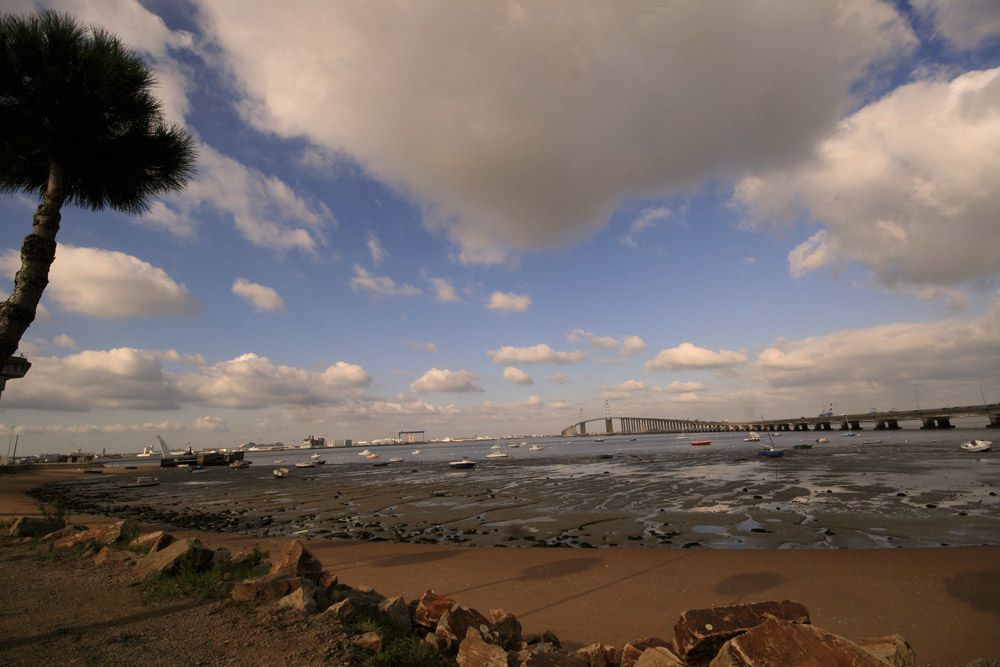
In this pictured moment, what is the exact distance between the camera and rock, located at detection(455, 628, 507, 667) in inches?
233

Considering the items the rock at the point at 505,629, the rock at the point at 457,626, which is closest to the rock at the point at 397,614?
the rock at the point at 457,626

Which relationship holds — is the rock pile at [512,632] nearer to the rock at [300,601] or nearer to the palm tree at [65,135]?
the rock at [300,601]

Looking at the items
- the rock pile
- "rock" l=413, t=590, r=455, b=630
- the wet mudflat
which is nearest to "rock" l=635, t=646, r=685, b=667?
the rock pile

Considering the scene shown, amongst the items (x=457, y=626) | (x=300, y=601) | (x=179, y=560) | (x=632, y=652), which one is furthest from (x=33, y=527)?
(x=632, y=652)

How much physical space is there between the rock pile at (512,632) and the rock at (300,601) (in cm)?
1

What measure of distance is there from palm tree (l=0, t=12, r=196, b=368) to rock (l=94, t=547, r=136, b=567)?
190 inches

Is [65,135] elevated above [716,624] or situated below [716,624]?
above

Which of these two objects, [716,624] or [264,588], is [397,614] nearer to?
[264,588]

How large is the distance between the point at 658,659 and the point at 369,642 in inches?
141

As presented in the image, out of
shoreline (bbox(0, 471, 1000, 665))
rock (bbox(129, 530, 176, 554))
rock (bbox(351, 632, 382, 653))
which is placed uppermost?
rock (bbox(129, 530, 176, 554))

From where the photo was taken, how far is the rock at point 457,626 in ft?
21.9

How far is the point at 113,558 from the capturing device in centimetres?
991

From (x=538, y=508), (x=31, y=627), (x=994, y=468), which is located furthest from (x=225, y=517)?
(x=994, y=468)

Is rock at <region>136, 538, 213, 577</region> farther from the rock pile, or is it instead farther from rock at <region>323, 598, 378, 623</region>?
rock at <region>323, 598, 378, 623</region>
